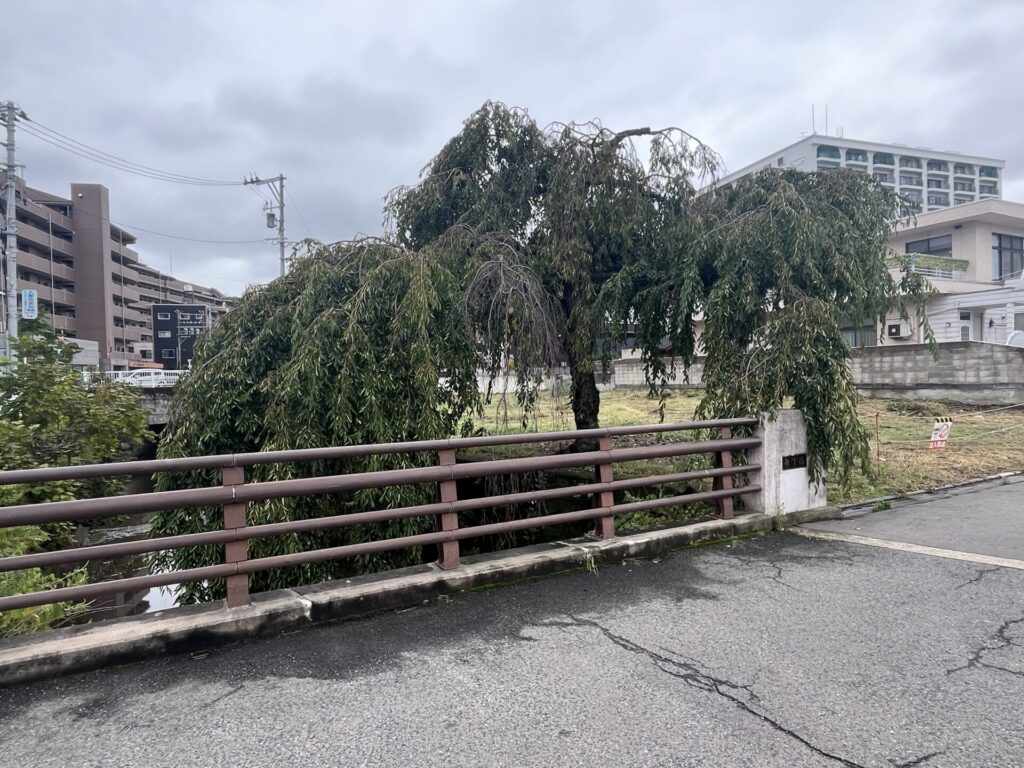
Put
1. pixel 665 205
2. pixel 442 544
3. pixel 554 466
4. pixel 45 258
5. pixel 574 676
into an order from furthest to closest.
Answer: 1. pixel 45 258
2. pixel 665 205
3. pixel 554 466
4. pixel 442 544
5. pixel 574 676

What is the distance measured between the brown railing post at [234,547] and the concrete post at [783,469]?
5.05 m

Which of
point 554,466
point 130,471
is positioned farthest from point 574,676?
point 130,471

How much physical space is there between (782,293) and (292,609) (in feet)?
20.7

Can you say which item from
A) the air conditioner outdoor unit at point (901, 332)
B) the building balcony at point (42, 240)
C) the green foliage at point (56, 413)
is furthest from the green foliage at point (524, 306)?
the building balcony at point (42, 240)

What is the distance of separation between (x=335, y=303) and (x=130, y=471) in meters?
3.81

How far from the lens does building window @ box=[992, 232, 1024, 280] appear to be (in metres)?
32.4

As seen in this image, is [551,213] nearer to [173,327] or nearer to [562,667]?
[562,667]

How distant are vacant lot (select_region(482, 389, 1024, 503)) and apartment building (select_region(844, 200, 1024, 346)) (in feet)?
37.4

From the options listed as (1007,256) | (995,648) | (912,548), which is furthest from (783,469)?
(1007,256)

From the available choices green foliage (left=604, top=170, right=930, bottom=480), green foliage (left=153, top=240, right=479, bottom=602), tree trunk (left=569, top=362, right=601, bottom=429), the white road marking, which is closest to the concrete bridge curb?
the white road marking

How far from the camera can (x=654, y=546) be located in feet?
18.5

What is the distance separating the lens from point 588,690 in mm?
3225

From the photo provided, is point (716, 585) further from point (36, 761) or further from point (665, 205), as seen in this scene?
point (665, 205)

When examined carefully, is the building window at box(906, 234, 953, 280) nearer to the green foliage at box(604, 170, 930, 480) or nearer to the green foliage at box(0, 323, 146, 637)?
the green foliage at box(604, 170, 930, 480)
